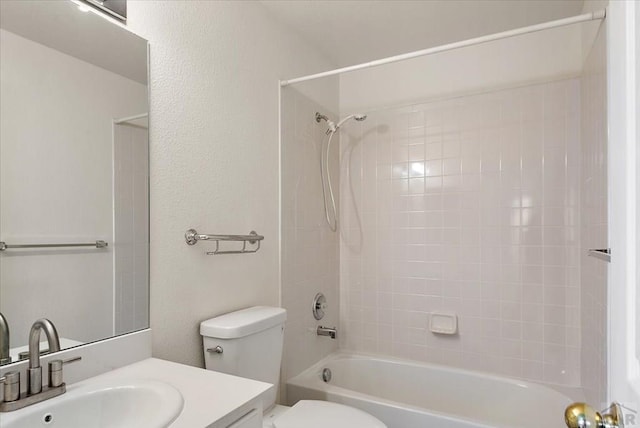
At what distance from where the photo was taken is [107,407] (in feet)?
3.47

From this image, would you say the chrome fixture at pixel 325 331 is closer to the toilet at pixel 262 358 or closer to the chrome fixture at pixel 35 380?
the toilet at pixel 262 358

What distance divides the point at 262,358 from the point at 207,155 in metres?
0.91

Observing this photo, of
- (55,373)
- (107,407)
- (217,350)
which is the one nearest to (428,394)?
(217,350)

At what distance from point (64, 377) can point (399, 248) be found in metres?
2.03

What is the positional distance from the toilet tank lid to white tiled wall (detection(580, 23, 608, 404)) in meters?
1.37

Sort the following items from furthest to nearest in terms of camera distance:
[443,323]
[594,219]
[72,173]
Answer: [443,323]
[594,219]
[72,173]

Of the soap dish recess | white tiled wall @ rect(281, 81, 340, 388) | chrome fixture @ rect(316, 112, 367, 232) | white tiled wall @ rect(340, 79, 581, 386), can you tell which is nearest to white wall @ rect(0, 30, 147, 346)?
white tiled wall @ rect(281, 81, 340, 388)

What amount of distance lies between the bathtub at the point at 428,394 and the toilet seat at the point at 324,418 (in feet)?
1.00

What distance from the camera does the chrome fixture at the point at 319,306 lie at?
97.1 inches

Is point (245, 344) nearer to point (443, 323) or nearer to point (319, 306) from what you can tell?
point (319, 306)

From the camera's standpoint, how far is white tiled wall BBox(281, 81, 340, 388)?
7.26 ft

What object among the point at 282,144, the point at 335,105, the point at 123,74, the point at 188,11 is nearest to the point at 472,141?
the point at 335,105

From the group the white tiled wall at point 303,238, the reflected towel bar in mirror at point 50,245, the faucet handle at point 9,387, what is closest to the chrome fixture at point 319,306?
the white tiled wall at point 303,238

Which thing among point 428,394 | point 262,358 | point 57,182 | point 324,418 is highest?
point 57,182
